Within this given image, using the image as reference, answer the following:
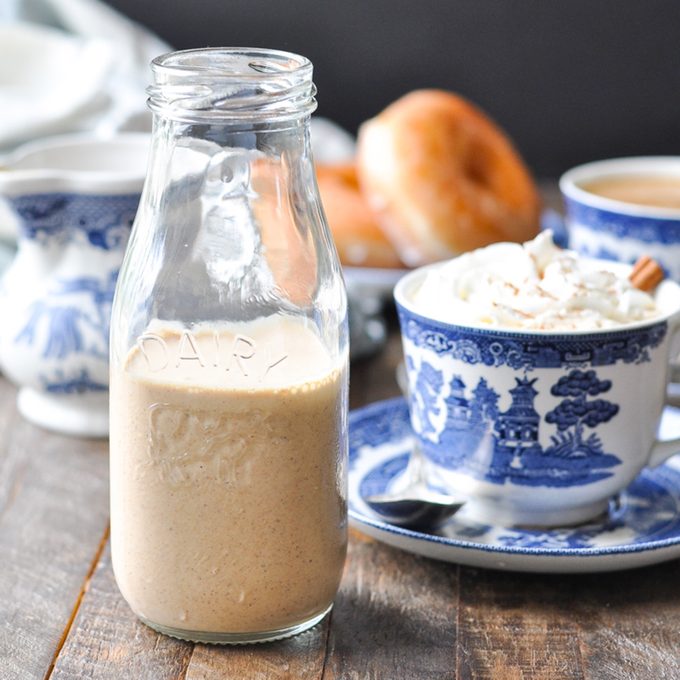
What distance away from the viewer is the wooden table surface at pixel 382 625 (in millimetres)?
738

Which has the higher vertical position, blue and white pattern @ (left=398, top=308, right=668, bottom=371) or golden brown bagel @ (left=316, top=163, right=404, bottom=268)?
blue and white pattern @ (left=398, top=308, right=668, bottom=371)

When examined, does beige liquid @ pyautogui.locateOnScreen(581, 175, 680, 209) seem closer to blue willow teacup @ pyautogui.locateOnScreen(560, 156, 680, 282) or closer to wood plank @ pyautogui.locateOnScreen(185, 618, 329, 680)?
blue willow teacup @ pyautogui.locateOnScreen(560, 156, 680, 282)

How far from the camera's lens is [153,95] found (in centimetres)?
72

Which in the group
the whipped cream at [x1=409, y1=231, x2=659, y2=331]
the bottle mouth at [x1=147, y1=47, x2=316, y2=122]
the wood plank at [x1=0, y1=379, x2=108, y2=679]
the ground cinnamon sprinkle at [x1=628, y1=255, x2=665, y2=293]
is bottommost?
the wood plank at [x1=0, y1=379, x2=108, y2=679]

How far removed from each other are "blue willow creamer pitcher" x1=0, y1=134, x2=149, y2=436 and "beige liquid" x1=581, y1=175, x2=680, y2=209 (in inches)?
22.9

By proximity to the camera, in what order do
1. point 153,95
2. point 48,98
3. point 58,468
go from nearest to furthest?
point 153,95 < point 58,468 < point 48,98

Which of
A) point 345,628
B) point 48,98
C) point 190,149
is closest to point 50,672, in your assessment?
point 345,628

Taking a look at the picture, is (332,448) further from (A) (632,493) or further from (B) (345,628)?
(A) (632,493)

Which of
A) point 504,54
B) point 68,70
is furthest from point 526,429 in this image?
point 504,54

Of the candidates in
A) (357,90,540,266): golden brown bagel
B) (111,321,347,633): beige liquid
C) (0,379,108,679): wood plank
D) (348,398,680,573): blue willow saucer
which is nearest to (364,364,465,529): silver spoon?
(348,398,680,573): blue willow saucer

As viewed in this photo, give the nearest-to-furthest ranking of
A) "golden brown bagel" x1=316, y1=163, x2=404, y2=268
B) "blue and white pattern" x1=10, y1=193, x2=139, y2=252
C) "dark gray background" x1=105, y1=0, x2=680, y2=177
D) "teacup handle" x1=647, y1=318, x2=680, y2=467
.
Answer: "teacup handle" x1=647, y1=318, x2=680, y2=467, "blue and white pattern" x1=10, y1=193, x2=139, y2=252, "golden brown bagel" x1=316, y1=163, x2=404, y2=268, "dark gray background" x1=105, y1=0, x2=680, y2=177

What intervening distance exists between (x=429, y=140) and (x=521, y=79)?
93cm

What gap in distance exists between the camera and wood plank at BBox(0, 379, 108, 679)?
78 cm

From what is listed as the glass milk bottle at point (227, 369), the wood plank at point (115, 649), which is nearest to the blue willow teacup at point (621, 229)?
the glass milk bottle at point (227, 369)
